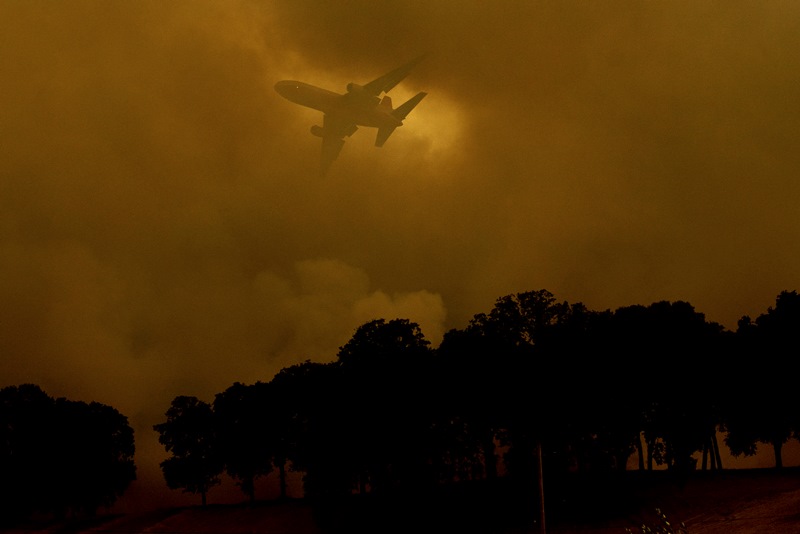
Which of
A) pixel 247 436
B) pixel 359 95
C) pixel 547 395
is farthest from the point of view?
pixel 247 436

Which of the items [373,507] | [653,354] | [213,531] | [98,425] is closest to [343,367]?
[373,507]

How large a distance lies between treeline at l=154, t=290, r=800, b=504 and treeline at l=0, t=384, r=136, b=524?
3363cm

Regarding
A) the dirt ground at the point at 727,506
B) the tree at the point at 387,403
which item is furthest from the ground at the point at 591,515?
the tree at the point at 387,403

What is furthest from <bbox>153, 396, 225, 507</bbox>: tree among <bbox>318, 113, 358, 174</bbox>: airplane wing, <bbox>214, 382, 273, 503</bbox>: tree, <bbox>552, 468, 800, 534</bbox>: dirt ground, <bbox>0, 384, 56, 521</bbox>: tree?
<bbox>552, 468, 800, 534</bbox>: dirt ground

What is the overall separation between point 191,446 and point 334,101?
49803 millimetres

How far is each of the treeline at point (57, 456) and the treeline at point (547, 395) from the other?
33631 millimetres

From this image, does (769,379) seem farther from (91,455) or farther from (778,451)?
(91,455)

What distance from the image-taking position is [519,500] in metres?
74.8

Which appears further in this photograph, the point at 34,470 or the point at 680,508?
the point at 34,470

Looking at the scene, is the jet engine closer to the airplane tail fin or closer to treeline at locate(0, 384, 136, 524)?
the airplane tail fin

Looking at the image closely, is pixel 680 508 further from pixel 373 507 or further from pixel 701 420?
pixel 373 507

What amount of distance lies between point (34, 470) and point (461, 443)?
196ft

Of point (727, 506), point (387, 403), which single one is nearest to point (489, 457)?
point (387, 403)

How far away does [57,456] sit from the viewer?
108000mm
